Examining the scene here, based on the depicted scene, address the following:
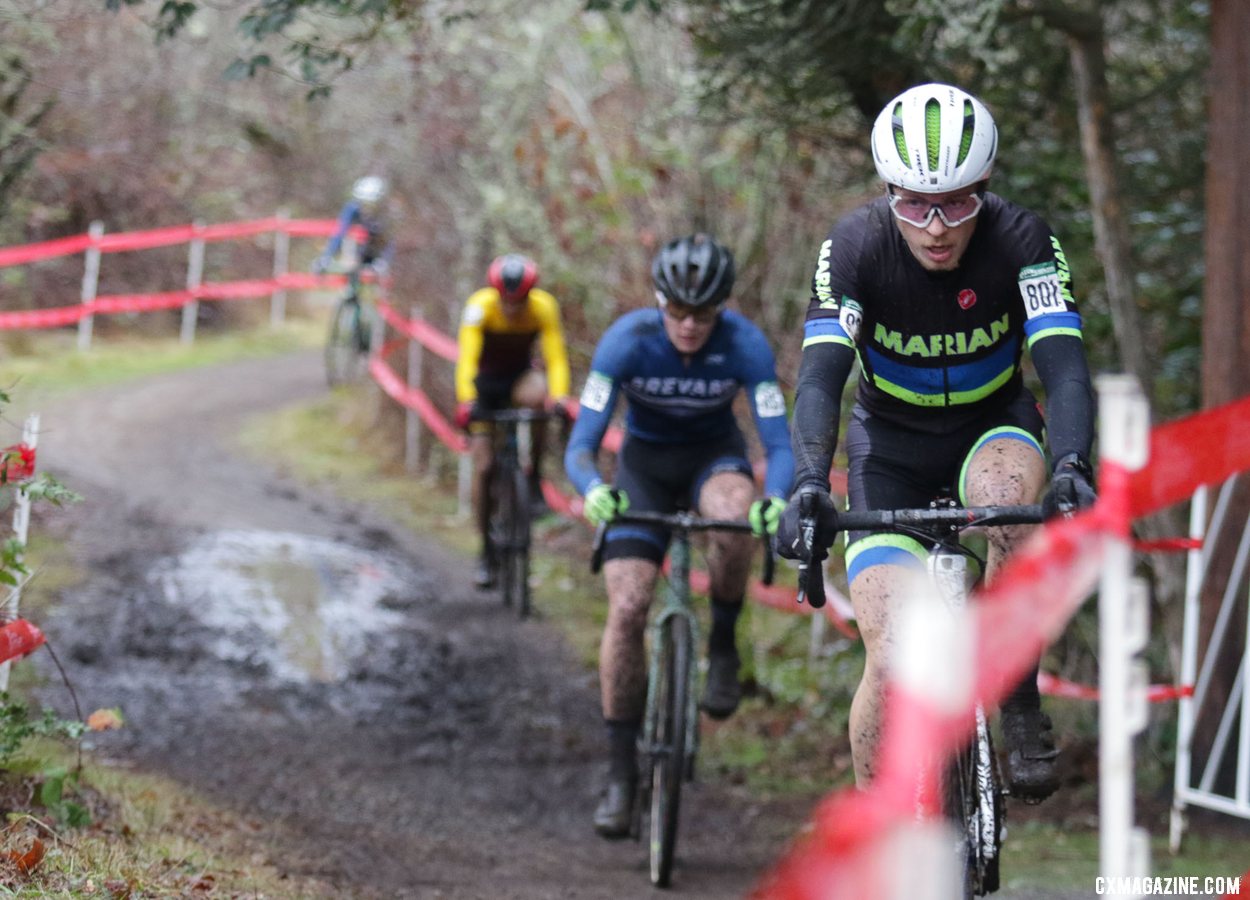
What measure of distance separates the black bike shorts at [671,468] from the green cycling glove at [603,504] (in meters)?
0.38

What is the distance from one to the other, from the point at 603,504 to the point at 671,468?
67 cm

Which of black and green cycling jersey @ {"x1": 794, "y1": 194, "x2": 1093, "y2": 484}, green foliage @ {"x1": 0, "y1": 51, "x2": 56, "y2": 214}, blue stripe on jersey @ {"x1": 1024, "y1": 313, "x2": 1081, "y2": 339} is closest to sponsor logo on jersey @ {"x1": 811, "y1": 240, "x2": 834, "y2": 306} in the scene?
black and green cycling jersey @ {"x1": 794, "y1": 194, "x2": 1093, "y2": 484}

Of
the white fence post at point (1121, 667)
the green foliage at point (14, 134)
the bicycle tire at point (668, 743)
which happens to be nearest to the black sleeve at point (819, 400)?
the white fence post at point (1121, 667)

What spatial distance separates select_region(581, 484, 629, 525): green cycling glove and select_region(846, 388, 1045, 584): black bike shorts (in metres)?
1.59

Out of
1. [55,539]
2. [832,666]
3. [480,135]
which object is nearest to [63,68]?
[480,135]

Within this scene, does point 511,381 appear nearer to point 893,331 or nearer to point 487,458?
point 487,458

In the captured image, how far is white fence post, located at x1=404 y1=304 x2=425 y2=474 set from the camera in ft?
46.2

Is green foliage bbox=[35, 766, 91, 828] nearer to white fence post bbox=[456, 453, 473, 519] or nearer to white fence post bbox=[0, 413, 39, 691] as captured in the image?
white fence post bbox=[0, 413, 39, 691]

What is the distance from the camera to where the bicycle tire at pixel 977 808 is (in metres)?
3.75

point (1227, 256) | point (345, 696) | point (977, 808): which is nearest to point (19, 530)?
point (977, 808)

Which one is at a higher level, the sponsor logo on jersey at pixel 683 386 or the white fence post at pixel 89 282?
the white fence post at pixel 89 282

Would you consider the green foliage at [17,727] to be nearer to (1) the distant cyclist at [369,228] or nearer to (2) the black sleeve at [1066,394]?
(2) the black sleeve at [1066,394]

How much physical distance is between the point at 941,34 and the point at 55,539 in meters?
6.81

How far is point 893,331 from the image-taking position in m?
4.25
